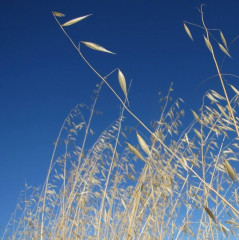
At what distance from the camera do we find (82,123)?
2.91 meters

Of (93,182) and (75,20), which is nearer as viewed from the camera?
(75,20)

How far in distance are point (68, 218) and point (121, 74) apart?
4.83ft

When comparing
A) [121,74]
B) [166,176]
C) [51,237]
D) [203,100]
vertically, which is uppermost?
[203,100]

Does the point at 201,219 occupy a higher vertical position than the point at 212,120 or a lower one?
lower

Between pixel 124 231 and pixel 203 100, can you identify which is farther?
pixel 203 100

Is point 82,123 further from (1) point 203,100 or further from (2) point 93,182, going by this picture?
(1) point 203,100

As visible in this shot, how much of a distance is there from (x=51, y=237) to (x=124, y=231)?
2.09 ft

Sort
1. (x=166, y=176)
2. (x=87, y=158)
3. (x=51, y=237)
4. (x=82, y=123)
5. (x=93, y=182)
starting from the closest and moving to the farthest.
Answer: (x=166, y=176) → (x=51, y=237) → (x=87, y=158) → (x=93, y=182) → (x=82, y=123)

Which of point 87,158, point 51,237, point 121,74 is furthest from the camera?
point 87,158

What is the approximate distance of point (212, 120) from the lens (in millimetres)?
1966

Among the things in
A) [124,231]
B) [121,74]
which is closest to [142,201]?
[124,231]

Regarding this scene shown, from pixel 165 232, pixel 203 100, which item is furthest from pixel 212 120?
pixel 165 232

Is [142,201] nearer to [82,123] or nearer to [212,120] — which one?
[212,120]

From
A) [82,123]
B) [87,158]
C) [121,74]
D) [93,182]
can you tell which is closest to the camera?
[121,74]
